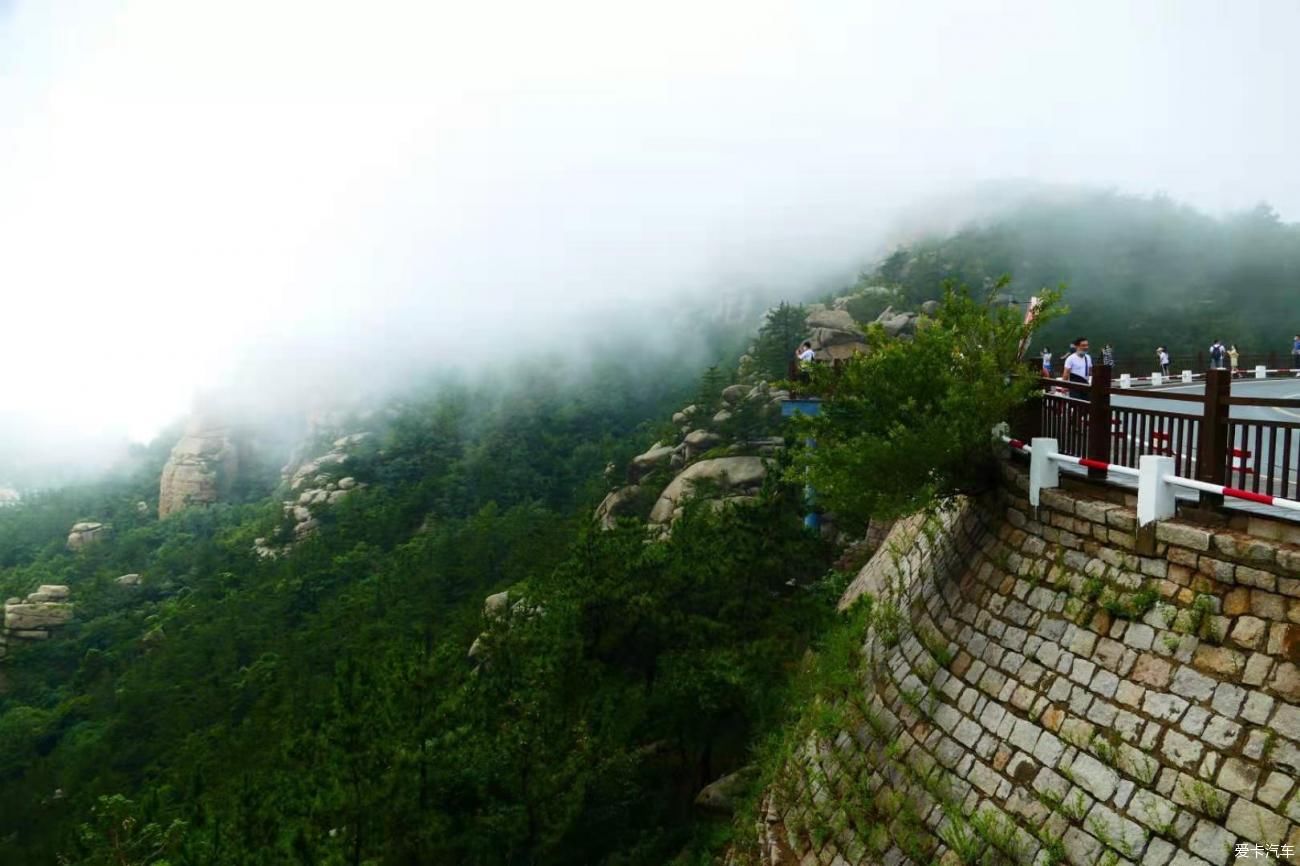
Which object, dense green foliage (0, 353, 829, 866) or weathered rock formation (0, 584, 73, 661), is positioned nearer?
dense green foliage (0, 353, 829, 866)

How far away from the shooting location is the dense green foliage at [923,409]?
7.84 m

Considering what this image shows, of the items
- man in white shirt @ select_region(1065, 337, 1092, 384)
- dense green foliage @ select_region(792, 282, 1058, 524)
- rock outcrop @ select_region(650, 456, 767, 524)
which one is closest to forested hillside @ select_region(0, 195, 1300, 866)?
dense green foliage @ select_region(792, 282, 1058, 524)

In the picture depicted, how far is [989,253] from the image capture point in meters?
70.9

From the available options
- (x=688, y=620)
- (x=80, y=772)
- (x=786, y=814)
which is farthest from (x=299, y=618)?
(x=786, y=814)

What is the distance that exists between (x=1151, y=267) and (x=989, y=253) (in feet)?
46.1

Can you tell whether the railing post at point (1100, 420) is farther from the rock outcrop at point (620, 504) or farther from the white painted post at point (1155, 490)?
the rock outcrop at point (620, 504)

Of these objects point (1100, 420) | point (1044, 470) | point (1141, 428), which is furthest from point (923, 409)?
point (1141, 428)

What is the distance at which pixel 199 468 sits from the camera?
90562 millimetres

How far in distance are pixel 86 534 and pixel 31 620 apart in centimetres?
3088

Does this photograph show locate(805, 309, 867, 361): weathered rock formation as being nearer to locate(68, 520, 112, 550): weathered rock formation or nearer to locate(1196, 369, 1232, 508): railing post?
locate(1196, 369, 1232, 508): railing post

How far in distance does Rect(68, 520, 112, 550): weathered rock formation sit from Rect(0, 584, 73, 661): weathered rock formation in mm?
24741

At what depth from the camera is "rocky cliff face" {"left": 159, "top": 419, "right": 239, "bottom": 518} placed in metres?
88.3

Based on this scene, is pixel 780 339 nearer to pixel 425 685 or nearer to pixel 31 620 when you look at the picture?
pixel 425 685

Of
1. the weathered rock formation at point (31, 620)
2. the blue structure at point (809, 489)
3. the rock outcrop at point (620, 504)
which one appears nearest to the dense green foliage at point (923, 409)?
the blue structure at point (809, 489)
